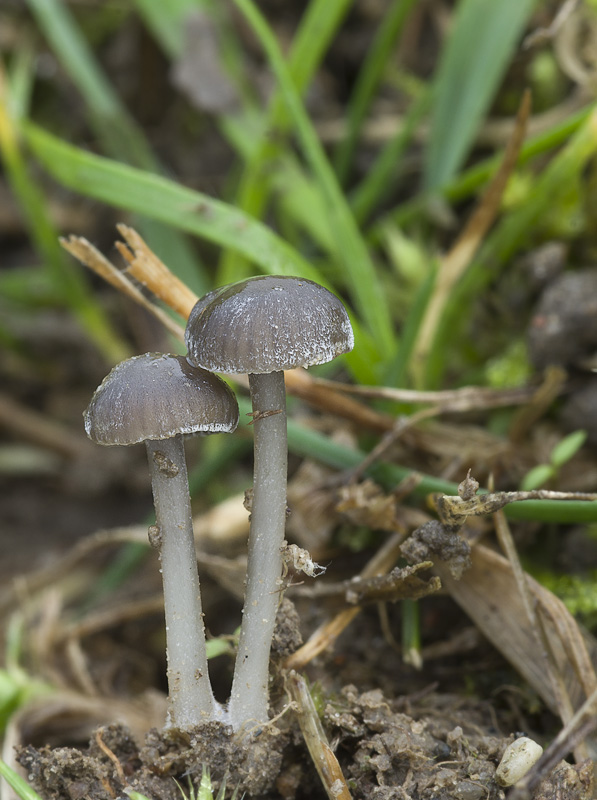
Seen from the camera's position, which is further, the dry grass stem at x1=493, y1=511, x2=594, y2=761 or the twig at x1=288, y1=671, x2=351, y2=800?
the dry grass stem at x1=493, y1=511, x2=594, y2=761

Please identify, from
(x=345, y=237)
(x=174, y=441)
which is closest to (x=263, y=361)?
(x=174, y=441)

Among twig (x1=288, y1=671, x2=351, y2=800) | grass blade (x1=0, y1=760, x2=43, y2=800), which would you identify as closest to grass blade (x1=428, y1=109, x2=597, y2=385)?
twig (x1=288, y1=671, x2=351, y2=800)

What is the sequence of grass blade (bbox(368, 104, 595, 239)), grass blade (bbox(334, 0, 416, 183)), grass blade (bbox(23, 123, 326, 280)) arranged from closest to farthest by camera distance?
grass blade (bbox(23, 123, 326, 280)) → grass blade (bbox(368, 104, 595, 239)) → grass blade (bbox(334, 0, 416, 183))

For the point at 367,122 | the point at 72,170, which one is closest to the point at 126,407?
the point at 72,170

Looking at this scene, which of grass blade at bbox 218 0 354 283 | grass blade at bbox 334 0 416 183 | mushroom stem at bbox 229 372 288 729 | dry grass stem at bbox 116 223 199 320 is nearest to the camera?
mushroom stem at bbox 229 372 288 729

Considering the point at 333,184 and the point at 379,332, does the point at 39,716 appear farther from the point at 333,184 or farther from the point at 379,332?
the point at 333,184

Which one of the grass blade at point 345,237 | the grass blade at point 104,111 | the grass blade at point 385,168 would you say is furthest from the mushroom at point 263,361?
the grass blade at point 104,111

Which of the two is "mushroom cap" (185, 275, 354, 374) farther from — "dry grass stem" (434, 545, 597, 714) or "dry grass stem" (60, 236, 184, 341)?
"dry grass stem" (434, 545, 597, 714)

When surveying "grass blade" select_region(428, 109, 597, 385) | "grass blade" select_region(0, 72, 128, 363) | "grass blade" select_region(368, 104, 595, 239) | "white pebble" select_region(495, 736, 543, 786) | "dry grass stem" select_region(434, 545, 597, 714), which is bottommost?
"white pebble" select_region(495, 736, 543, 786)
